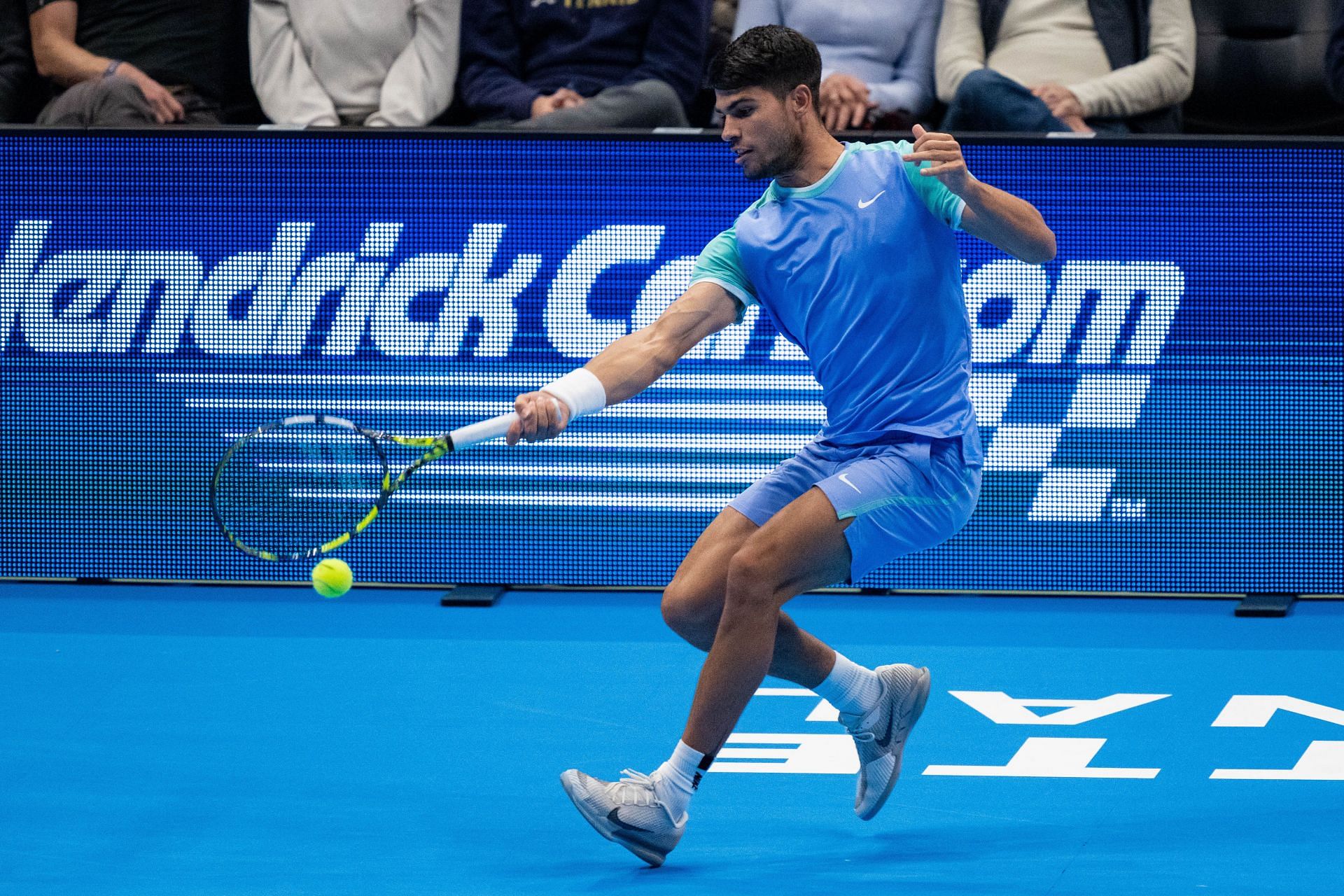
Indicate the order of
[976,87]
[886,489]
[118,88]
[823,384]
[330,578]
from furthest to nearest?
[118,88] → [976,87] → [823,384] → [330,578] → [886,489]

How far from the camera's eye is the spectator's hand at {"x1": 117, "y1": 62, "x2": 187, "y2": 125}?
717 centimetres

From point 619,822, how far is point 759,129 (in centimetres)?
159

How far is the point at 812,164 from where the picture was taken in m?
4.25

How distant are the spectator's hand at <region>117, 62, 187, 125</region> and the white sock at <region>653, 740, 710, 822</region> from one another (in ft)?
13.9

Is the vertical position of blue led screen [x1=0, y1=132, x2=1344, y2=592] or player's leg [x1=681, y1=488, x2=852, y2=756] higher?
player's leg [x1=681, y1=488, x2=852, y2=756]

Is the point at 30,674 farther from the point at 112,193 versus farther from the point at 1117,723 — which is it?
the point at 1117,723

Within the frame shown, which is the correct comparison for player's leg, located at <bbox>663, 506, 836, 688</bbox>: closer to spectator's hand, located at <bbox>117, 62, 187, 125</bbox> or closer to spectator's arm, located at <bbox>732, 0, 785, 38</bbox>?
spectator's arm, located at <bbox>732, 0, 785, 38</bbox>

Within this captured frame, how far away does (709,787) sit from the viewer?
454cm

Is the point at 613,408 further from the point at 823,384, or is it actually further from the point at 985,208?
the point at 985,208

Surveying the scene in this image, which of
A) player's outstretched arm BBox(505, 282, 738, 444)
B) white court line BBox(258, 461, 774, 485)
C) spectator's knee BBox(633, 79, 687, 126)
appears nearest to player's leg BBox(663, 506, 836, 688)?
player's outstretched arm BBox(505, 282, 738, 444)

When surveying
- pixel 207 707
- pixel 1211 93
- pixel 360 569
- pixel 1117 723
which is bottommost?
pixel 360 569

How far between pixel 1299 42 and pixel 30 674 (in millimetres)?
5563

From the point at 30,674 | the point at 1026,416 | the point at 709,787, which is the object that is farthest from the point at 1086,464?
the point at 30,674

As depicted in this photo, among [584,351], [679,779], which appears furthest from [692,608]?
[584,351]
